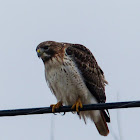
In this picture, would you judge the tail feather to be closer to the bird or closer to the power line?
the bird

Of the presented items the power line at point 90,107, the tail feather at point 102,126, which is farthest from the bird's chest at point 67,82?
the power line at point 90,107

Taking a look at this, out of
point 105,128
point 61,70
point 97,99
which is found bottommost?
point 105,128

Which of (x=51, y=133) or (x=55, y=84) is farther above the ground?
(x=55, y=84)

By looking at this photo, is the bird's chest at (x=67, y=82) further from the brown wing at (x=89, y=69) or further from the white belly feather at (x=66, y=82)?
the brown wing at (x=89, y=69)

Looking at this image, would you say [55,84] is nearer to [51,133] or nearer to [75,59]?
[75,59]

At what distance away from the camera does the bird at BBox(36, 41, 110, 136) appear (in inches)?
287

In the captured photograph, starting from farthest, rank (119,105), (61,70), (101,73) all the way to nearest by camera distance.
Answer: (101,73), (61,70), (119,105)

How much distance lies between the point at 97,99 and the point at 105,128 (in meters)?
0.65

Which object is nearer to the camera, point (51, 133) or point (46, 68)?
point (51, 133)

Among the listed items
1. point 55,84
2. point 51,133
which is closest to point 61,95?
point 55,84

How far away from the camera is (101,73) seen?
8.23m

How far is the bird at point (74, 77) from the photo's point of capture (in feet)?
23.9

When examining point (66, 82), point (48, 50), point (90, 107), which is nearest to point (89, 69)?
point (66, 82)

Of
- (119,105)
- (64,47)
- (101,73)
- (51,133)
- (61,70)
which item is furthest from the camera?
(101,73)
